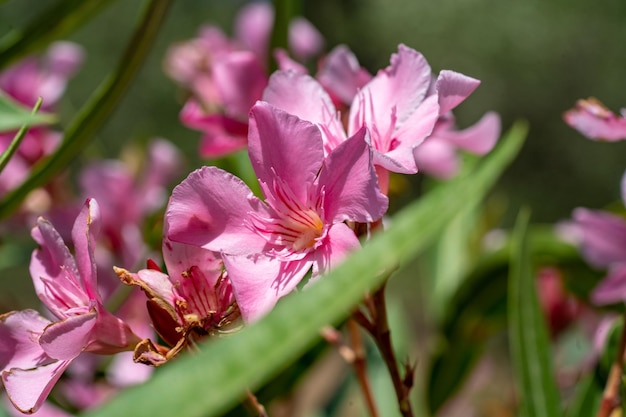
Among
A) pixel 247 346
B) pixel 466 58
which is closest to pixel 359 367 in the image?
pixel 247 346

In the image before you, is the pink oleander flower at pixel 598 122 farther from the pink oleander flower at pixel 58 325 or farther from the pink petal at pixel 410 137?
the pink oleander flower at pixel 58 325

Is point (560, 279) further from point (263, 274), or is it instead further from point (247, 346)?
point (247, 346)

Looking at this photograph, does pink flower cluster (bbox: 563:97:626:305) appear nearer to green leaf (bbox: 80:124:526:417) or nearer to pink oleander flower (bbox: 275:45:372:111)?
pink oleander flower (bbox: 275:45:372:111)

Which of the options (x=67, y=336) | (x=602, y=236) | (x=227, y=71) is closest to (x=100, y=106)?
(x=227, y=71)

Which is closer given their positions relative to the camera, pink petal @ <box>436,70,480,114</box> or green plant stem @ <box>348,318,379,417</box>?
pink petal @ <box>436,70,480,114</box>

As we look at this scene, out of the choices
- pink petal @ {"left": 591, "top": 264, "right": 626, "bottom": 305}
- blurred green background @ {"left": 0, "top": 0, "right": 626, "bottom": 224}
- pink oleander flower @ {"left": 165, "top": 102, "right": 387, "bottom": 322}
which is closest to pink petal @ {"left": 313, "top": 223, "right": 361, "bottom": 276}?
pink oleander flower @ {"left": 165, "top": 102, "right": 387, "bottom": 322}
